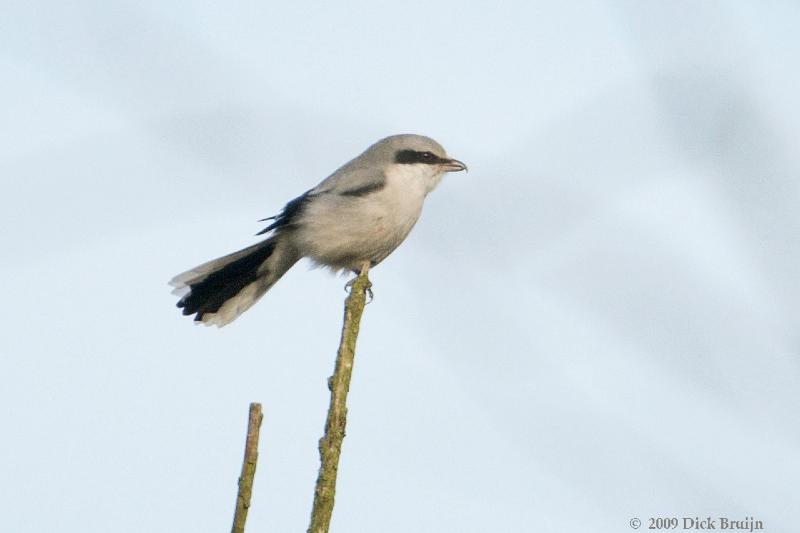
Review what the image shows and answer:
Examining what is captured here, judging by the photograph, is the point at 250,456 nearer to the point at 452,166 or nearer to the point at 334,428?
the point at 334,428

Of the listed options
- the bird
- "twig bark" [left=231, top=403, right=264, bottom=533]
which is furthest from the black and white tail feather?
"twig bark" [left=231, top=403, right=264, bottom=533]

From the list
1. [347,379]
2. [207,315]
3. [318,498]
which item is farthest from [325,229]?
[318,498]

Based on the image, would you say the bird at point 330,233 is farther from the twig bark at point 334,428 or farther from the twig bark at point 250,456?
the twig bark at point 250,456

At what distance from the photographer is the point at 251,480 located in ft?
7.12

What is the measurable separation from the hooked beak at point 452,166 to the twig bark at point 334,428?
3.02 m

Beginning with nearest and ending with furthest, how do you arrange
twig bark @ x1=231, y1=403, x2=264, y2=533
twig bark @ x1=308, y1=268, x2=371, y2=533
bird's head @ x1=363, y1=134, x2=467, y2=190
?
twig bark @ x1=231, y1=403, x2=264, y2=533, twig bark @ x1=308, y1=268, x2=371, y2=533, bird's head @ x1=363, y1=134, x2=467, y2=190

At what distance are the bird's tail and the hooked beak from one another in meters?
1.09

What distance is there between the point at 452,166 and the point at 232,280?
1.56 metres

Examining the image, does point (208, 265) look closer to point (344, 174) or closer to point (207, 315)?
point (207, 315)

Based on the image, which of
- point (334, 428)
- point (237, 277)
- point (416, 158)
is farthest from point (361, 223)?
point (334, 428)

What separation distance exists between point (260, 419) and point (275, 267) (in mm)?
3707

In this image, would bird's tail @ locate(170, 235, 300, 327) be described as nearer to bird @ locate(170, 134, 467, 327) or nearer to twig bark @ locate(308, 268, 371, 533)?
bird @ locate(170, 134, 467, 327)

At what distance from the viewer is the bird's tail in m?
5.54

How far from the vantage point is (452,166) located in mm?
6062
